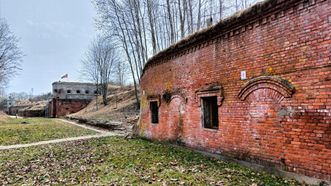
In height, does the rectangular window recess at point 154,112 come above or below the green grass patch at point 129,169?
above

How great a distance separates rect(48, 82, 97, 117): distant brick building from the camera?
40.8 meters

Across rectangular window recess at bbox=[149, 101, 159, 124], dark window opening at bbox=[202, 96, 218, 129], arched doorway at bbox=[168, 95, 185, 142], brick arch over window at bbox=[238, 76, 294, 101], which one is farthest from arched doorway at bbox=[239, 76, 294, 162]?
rectangular window recess at bbox=[149, 101, 159, 124]

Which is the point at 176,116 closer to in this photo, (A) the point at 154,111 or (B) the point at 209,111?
(B) the point at 209,111

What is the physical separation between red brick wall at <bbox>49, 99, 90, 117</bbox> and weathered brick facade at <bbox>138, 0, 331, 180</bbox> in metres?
37.7

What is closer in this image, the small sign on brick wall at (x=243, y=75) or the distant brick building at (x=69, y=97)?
the small sign on brick wall at (x=243, y=75)

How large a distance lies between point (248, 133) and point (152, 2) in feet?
51.6

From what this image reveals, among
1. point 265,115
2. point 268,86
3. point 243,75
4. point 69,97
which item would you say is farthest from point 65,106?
point 268,86

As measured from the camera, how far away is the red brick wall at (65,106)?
40.5 meters

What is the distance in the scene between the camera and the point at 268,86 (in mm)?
5410

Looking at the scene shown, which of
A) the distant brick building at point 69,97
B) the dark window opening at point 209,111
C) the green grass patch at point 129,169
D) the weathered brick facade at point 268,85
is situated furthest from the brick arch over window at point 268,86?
the distant brick building at point 69,97

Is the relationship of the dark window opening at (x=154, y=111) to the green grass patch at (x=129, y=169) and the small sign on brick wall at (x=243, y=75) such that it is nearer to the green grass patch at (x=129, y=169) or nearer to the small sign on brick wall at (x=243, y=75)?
the green grass patch at (x=129, y=169)

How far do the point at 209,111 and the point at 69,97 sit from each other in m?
39.9

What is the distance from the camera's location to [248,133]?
597cm

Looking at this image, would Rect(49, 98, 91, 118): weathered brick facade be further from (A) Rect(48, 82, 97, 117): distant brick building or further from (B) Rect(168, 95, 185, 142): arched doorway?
(B) Rect(168, 95, 185, 142): arched doorway
